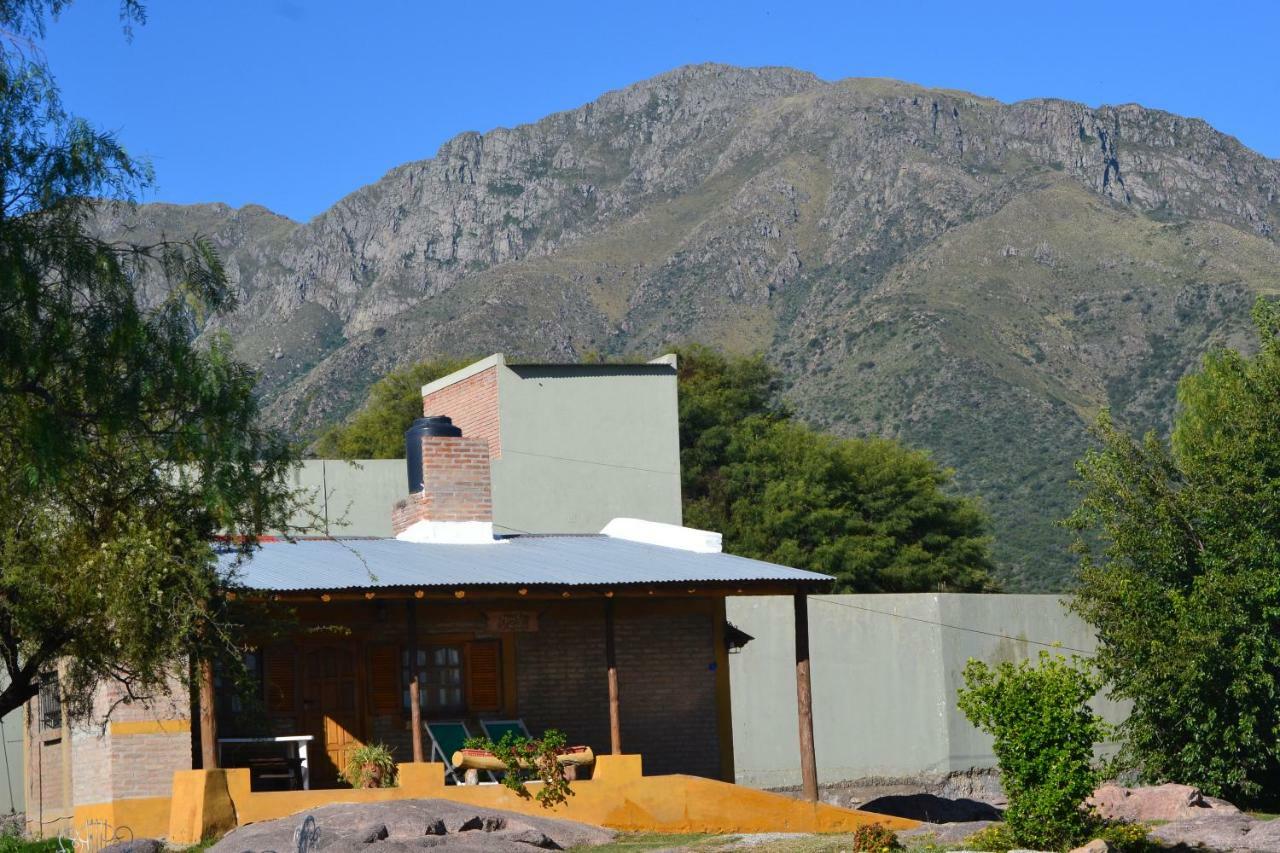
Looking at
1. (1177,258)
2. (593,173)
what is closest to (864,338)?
(1177,258)

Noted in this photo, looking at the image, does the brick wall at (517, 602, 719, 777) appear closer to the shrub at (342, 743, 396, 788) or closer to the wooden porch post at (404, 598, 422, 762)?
the shrub at (342, 743, 396, 788)

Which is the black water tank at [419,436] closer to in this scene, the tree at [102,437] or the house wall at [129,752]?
the house wall at [129,752]

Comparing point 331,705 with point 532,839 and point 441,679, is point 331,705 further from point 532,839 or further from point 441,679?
point 532,839

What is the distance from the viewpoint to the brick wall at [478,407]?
102ft

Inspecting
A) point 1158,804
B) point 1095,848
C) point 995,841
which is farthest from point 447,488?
point 1095,848

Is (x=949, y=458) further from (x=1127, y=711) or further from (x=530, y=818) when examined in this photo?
(x=530, y=818)

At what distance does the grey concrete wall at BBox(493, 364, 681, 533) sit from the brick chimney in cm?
860

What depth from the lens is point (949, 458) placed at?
7862 centimetres

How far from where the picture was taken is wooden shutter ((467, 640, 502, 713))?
21.2 meters

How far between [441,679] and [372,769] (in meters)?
2.22

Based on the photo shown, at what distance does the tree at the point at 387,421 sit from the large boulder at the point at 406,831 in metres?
38.5

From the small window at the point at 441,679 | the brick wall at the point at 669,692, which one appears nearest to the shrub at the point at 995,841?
the brick wall at the point at 669,692

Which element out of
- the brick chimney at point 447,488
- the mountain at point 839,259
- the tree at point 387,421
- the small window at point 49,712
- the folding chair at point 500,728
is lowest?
the folding chair at point 500,728

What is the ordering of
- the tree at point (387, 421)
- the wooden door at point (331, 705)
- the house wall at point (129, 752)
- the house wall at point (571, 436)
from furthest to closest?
the tree at point (387, 421) < the house wall at point (571, 436) < the wooden door at point (331, 705) < the house wall at point (129, 752)
